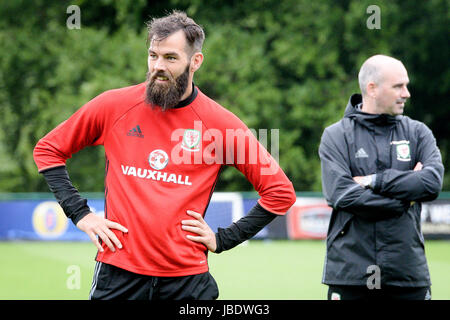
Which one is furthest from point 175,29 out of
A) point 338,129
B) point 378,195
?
point 378,195

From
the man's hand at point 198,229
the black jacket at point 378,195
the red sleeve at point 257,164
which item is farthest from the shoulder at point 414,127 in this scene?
the man's hand at point 198,229

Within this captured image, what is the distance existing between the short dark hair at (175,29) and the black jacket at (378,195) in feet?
4.69

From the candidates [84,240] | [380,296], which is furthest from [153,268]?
[84,240]

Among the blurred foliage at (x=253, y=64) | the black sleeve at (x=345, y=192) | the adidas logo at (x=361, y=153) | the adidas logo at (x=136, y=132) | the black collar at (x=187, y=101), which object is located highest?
the blurred foliage at (x=253, y=64)

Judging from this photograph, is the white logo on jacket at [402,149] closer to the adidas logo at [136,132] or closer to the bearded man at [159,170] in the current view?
the bearded man at [159,170]

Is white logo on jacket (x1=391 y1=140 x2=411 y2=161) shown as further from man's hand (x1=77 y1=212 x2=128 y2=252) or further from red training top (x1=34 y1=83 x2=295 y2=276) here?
man's hand (x1=77 y1=212 x2=128 y2=252)

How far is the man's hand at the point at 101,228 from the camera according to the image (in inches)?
Answer: 157

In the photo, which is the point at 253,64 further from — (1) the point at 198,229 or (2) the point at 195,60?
(1) the point at 198,229

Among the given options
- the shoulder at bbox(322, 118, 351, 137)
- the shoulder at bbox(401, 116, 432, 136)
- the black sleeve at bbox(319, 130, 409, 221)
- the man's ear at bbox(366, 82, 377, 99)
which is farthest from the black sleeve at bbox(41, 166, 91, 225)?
the shoulder at bbox(401, 116, 432, 136)

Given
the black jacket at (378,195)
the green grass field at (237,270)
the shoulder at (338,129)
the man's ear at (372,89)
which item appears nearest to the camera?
the black jacket at (378,195)

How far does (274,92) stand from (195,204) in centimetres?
2281

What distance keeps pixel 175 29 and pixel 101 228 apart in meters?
1.28

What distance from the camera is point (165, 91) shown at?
4.05 metres

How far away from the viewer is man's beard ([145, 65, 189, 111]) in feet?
13.3
